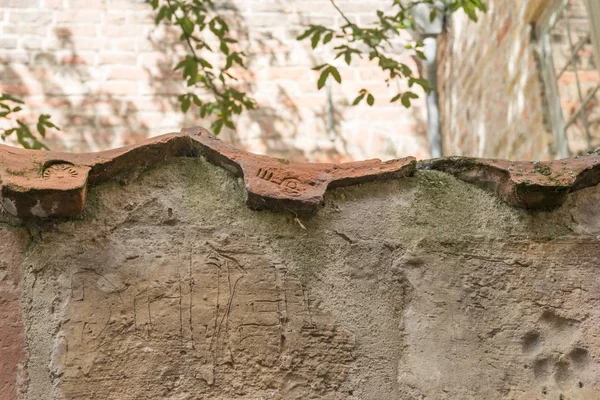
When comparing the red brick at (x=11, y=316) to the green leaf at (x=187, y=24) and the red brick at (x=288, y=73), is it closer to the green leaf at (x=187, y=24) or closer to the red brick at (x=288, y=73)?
the green leaf at (x=187, y=24)

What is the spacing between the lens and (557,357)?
121 cm

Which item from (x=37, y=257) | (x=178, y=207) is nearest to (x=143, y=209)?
(x=178, y=207)

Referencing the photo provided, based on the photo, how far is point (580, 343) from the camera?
4.00 feet

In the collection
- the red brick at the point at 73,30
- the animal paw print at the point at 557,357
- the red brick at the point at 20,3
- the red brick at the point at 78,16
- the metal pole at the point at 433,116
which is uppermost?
the red brick at the point at 20,3

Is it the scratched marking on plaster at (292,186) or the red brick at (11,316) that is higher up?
the scratched marking on plaster at (292,186)

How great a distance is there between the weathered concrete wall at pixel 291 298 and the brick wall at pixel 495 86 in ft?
8.85

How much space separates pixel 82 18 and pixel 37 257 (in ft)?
15.8

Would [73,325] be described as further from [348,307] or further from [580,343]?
[580,343]

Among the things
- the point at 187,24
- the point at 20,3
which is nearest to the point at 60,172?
the point at 187,24

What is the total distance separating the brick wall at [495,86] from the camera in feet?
13.2

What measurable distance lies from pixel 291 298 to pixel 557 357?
418mm

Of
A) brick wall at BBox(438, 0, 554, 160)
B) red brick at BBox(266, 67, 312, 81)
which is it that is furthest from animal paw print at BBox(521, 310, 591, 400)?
red brick at BBox(266, 67, 312, 81)

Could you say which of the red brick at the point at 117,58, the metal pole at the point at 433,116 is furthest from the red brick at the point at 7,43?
the metal pole at the point at 433,116

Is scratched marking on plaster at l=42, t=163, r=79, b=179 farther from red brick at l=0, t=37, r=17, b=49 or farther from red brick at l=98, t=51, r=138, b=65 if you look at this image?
red brick at l=0, t=37, r=17, b=49
